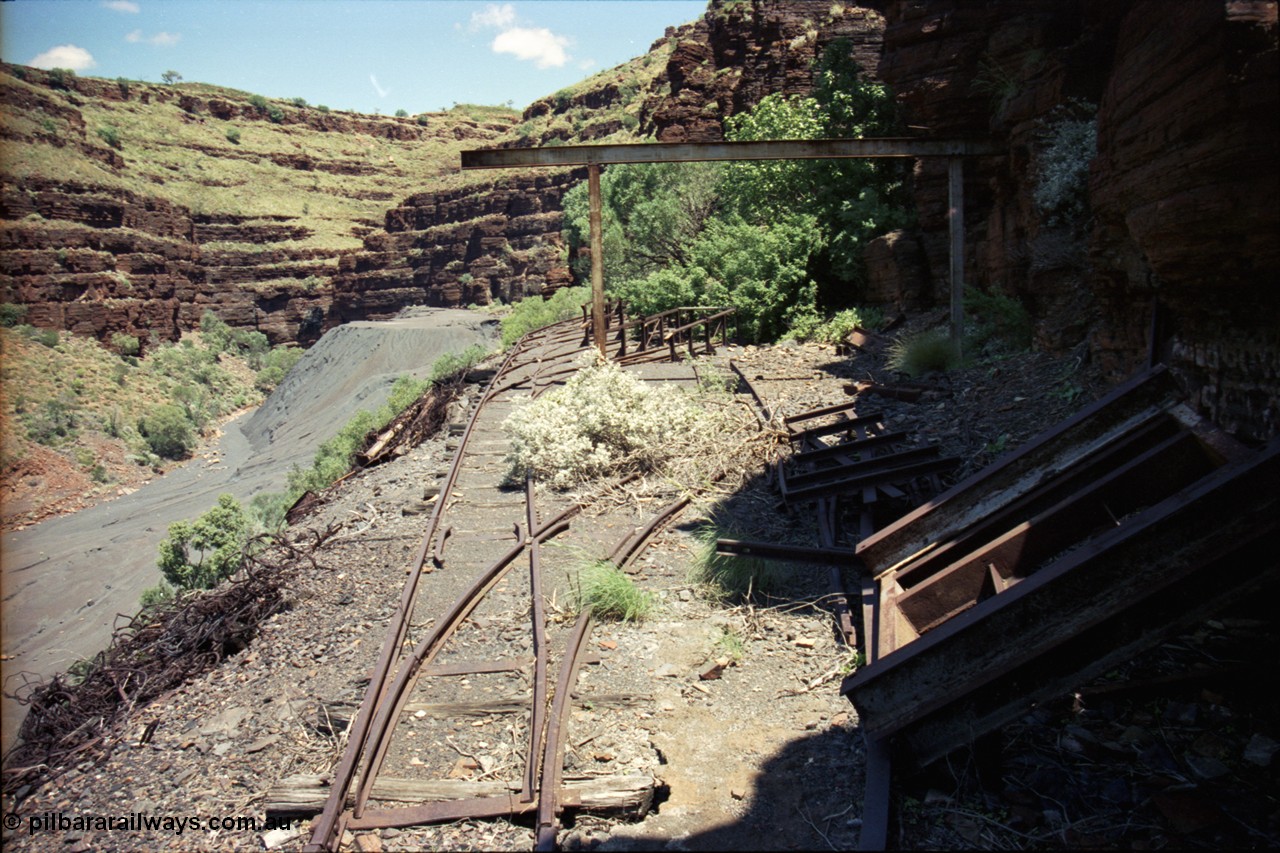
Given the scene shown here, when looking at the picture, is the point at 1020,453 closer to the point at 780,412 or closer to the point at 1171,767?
the point at 1171,767

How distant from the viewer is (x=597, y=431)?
9891 mm

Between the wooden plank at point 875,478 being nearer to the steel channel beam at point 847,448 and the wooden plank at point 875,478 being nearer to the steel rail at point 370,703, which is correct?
the steel channel beam at point 847,448

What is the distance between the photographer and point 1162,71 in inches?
167

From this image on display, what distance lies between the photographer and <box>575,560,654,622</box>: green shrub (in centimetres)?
591

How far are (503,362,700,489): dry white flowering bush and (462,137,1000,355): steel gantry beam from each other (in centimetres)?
275

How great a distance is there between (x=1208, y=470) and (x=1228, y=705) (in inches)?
45.5

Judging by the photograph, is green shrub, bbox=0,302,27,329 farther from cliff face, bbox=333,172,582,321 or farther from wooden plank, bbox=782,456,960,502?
wooden plank, bbox=782,456,960,502

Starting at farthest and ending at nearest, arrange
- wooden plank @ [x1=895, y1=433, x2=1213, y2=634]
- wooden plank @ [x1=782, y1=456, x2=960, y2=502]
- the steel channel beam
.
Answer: the steel channel beam, wooden plank @ [x1=782, y1=456, x2=960, y2=502], wooden plank @ [x1=895, y1=433, x2=1213, y2=634]

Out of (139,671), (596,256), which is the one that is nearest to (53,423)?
(596,256)

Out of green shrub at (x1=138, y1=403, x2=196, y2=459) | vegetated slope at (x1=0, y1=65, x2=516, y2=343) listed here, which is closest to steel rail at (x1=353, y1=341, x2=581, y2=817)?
green shrub at (x1=138, y1=403, x2=196, y2=459)

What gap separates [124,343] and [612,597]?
198ft

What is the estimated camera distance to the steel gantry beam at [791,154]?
1203 cm

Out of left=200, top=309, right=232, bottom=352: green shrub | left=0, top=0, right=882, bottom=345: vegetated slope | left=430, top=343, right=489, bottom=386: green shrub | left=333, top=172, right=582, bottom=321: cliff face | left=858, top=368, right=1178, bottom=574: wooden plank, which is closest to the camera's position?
left=858, top=368, right=1178, bottom=574: wooden plank

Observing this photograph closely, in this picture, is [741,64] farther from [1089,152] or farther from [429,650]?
[429,650]
